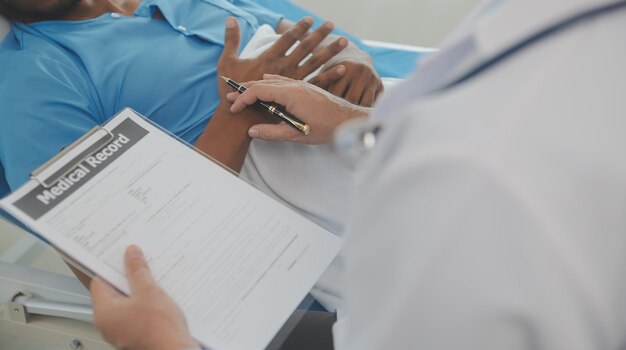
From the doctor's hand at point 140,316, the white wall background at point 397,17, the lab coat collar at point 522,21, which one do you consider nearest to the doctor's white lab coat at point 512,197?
the lab coat collar at point 522,21

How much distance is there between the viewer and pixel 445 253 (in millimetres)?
262

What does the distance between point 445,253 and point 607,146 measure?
0.32 feet

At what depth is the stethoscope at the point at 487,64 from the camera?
11.2 inches

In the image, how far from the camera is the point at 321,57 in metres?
1.02

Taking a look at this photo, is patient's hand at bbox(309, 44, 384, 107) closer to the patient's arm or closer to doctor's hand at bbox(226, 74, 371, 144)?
the patient's arm

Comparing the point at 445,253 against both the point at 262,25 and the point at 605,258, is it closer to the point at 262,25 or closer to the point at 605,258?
the point at 605,258

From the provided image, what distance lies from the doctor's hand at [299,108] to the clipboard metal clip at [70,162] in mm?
238

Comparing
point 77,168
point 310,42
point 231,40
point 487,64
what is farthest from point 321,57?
point 487,64

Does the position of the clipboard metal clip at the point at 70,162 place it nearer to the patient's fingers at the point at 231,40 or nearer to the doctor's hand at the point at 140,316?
the doctor's hand at the point at 140,316

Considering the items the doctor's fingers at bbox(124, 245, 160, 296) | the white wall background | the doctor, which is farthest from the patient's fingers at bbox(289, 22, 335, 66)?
the white wall background

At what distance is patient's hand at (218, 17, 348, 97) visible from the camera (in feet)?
3.22

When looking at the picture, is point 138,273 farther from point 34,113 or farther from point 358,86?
point 358,86

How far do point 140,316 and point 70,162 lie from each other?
0.25m

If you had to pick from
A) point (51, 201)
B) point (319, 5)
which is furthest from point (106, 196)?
point (319, 5)
